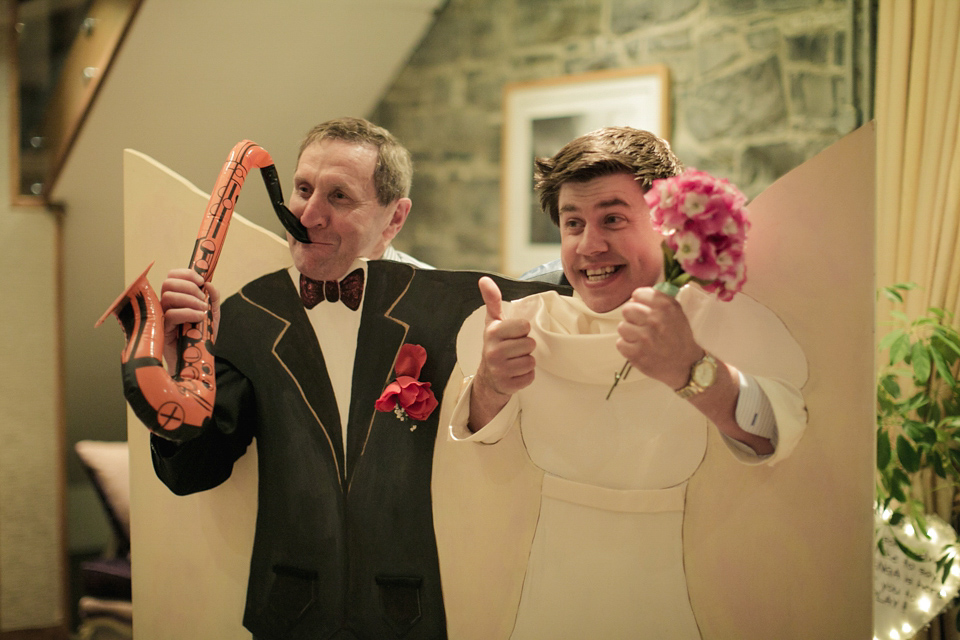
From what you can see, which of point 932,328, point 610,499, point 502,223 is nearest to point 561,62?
point 502,223

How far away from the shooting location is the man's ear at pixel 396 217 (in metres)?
1.58

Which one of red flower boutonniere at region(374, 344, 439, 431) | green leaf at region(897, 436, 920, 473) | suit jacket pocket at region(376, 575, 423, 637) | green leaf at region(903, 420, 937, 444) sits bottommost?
suit jacket pocket at region(376, 575, 423, 637)

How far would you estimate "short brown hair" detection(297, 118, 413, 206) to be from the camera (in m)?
1.47

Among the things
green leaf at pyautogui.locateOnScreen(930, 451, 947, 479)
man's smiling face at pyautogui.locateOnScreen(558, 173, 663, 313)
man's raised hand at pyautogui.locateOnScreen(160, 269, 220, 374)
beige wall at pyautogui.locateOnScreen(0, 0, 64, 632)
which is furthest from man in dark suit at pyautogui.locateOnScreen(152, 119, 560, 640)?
beige wall at pyautogui.locateOnScreen(0, 0, 64, 632)

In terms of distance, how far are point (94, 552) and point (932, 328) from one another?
396 centimetres

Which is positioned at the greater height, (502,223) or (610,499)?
(502,223)

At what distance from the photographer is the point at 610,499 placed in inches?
49.5

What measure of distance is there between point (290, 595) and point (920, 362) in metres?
1.68

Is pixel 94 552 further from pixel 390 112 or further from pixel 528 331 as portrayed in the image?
pixel 528 331

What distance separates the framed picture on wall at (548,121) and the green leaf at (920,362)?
1438mm

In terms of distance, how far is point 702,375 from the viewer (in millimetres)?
1032

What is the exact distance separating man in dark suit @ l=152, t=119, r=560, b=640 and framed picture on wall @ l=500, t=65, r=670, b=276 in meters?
1.76

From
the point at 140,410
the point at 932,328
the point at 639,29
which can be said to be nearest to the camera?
the point at 140,410

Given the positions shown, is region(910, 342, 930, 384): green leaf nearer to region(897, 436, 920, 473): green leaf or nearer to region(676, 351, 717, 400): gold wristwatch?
region(897, 436, 920, 473): green leaf
